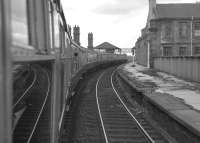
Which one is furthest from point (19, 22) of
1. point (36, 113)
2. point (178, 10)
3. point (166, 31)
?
point (178, 10)

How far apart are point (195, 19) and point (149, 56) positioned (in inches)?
302

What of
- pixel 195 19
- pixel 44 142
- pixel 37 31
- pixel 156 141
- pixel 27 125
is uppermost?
pixel 195 19

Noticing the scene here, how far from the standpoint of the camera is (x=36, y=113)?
3539 millimetres

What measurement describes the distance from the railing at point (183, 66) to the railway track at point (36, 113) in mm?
18691

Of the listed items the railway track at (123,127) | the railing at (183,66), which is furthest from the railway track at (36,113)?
the railing at (183,66)

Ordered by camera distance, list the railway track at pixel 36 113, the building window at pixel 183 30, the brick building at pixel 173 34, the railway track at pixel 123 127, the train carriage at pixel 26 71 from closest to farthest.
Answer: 1. the train carriage at pixel 26 71
2. the railway track at pixel 36 113
3. the railway track at pixel 123 127
4. the brick building at pixel 173 34
5. the building window at pixel 183 30

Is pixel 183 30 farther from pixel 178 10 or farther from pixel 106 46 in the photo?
pixel 106 46

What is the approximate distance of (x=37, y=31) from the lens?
2.87 meters

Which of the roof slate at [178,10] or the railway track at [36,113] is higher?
the roof slate at [178,10]

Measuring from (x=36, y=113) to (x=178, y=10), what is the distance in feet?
143

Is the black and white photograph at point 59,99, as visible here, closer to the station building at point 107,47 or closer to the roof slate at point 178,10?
the roof slate at point 178,10

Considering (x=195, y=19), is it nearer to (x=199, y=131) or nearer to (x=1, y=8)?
(x=199, y=131)

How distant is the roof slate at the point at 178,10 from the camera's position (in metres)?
43.6

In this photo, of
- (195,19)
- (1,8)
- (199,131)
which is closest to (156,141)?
(199,131)
